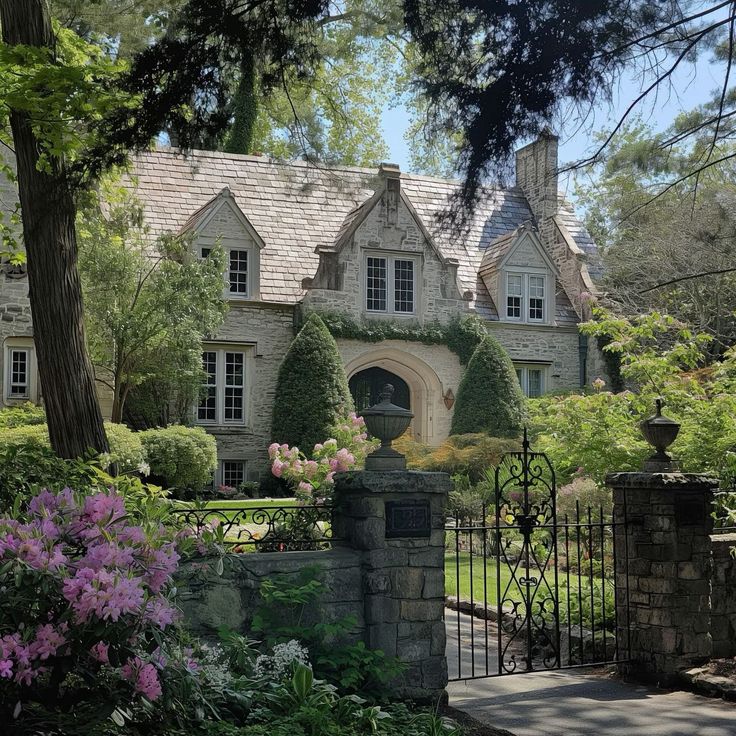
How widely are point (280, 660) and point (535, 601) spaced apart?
15.4 ft

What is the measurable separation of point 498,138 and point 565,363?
1777 centimetres

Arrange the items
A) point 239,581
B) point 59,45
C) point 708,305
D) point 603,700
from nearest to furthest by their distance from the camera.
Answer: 1. point 239,581
2. point 603,700
3. point 59,45
4. point 708,305

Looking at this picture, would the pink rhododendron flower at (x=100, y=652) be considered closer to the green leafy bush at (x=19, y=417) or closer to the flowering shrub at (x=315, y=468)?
the flowering shrub at (x=315, y=468)

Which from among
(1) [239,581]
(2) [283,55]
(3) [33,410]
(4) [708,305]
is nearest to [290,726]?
(1) [239,581]

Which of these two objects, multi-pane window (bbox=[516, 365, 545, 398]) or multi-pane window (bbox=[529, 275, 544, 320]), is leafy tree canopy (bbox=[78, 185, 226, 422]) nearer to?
multi-pane window (bbox=[516, 365, 545, 398])

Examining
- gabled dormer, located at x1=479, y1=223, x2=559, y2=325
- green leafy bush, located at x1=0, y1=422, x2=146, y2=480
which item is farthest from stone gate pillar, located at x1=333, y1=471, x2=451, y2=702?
gabled dormer, located at x1=479, y1=223, x2=559, y2=325

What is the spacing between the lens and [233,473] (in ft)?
67.1

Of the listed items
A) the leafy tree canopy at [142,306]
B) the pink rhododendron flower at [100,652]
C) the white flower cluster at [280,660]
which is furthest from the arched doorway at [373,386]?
the pink rhododendron flower at [100,652]

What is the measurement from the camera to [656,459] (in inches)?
275

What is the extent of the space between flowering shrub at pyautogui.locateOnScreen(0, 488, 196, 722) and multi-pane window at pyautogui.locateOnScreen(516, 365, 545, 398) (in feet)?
65.1

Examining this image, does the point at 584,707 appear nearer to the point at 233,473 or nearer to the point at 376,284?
the point at 233,473

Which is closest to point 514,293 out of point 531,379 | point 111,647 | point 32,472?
point 531,379

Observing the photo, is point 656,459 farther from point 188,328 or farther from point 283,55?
point 188,328

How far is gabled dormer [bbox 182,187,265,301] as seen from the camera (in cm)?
2044
